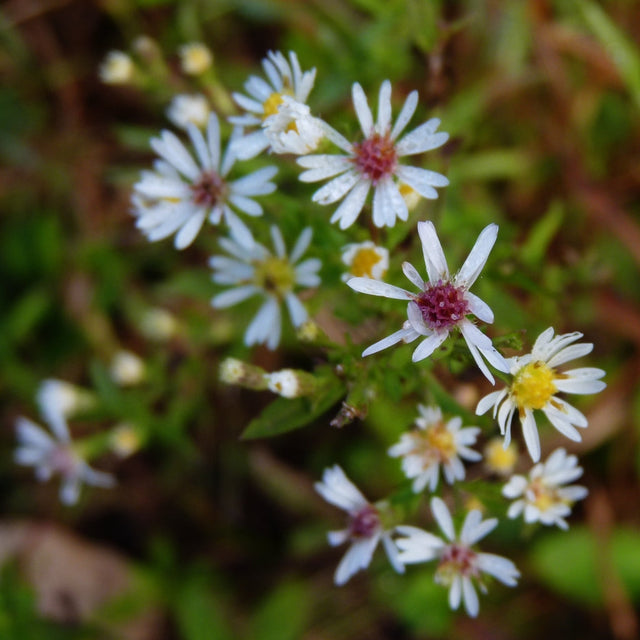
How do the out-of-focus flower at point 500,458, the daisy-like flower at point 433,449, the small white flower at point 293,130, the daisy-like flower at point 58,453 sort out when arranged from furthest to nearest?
the daisy-like flower at point 58,453, the out-of-focus flower at point 500,458, the daisy-like flower at point 433,449, the small white flower at point 293,130

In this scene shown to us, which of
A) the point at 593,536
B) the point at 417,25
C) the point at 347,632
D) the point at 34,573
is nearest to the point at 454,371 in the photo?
the point at 417,25

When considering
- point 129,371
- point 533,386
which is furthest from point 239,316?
point 533,386

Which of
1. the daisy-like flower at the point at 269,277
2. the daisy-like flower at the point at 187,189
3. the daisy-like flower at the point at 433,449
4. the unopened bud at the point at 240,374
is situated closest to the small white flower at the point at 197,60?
the daisy-like flower at the point at 187,189

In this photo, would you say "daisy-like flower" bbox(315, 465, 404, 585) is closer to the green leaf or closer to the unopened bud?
the green leaf

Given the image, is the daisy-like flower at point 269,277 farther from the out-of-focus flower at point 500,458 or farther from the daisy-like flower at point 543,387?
the out-of-focus flower at point 500,458

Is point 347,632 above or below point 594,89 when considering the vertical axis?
below

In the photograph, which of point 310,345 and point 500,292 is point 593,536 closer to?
point 500,292
